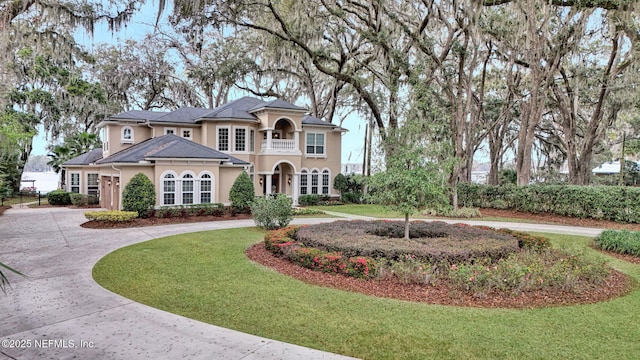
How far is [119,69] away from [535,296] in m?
35.9

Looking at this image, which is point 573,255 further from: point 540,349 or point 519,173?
point 519,173

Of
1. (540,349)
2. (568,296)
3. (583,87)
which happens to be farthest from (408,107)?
(540,349)

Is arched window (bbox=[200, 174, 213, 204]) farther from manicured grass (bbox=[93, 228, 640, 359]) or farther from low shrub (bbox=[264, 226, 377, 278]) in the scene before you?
manicured grass (bbox=[93, 228, 640, 359])

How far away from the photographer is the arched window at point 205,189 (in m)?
19.5

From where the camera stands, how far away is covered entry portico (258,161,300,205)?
977 inches

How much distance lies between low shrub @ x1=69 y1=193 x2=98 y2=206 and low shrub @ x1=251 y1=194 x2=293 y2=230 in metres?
15.5

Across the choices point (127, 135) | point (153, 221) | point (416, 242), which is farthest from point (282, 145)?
point (416, 242)

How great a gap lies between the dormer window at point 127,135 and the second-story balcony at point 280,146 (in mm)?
8254

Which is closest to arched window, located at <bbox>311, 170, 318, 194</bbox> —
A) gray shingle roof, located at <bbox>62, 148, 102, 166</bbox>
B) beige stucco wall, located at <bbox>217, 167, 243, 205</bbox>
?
beige stucco wall, located at <bbox>217, 167, 243, 205</bbox>

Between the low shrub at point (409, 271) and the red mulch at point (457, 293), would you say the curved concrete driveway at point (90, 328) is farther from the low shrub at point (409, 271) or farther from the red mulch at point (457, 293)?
the low shrub at point (409, 271)

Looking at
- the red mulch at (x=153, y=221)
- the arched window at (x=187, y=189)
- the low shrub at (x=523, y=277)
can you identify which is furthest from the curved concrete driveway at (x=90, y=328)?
the arched window at (x=187, y=189)

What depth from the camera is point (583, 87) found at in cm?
Result: 2483

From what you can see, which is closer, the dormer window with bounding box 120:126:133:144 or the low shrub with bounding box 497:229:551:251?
the low shrub with bounding box 497:229:551:251

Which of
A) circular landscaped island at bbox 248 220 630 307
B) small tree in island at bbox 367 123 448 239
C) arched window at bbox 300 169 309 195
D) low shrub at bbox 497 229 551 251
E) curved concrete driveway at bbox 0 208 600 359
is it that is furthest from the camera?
arched window at bbox 300 169 309 195
